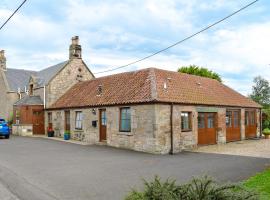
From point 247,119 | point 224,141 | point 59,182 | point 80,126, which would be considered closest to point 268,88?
point 247,119

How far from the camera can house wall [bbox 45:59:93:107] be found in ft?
97.9

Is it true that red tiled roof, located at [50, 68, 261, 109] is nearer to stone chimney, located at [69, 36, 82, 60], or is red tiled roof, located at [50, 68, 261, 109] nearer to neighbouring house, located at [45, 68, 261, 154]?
neighbouring house, located at [45, 68, 261, 154]

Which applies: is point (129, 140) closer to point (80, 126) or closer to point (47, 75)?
point (80, 126)

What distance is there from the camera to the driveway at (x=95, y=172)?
8016 millimetres

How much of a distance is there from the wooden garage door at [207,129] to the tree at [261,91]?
47374 mm

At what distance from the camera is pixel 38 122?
98.3 feet

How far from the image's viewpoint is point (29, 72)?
42.3m

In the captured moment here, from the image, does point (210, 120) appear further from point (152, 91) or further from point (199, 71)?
point (199, 71)

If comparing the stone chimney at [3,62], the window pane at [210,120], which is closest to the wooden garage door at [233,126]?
the window pane at [210,120]

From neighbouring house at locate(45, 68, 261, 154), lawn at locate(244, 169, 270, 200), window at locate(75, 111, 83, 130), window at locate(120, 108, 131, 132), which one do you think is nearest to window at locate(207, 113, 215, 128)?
neighbouring house at locate(45, 68, 261, 154)

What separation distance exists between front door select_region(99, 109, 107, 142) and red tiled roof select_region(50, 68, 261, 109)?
2.50ft

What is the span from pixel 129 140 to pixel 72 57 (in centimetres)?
1600

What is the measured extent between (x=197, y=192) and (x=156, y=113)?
1269 cm

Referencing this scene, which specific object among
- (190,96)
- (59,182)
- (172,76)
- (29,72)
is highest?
(29,72)
